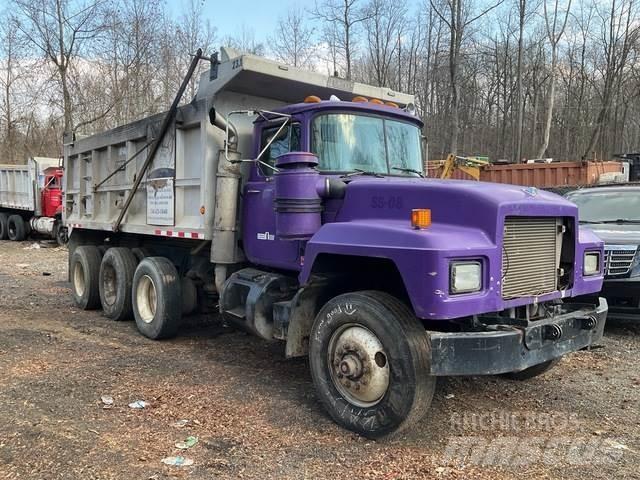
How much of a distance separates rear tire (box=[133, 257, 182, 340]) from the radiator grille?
160 inches

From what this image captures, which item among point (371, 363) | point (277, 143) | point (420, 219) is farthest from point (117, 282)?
point (420, 219)

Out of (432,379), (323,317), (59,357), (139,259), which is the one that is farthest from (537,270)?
(139,259)

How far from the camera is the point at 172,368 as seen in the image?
18.5ft

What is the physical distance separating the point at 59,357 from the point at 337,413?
3.29 meters

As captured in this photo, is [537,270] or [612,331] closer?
[537,270]

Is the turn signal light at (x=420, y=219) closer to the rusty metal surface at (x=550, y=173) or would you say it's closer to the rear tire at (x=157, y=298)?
the rear tire at (x=157, y=298)

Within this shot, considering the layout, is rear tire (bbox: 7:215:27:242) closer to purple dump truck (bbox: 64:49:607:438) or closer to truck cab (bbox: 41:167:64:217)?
truck cab (bbox: 41:167:64:217)

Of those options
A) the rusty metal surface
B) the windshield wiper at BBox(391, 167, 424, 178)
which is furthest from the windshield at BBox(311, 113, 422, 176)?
the rusty metal surface

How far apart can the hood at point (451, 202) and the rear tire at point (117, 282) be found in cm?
415

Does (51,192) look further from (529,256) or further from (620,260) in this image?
(529,256)

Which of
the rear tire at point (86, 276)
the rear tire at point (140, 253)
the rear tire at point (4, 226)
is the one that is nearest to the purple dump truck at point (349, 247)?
the rear tire at point (140, 253)

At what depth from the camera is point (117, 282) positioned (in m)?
7.84

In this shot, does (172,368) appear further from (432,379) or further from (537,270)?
(537,270)

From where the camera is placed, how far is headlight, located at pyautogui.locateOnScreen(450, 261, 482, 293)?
3.56 m
